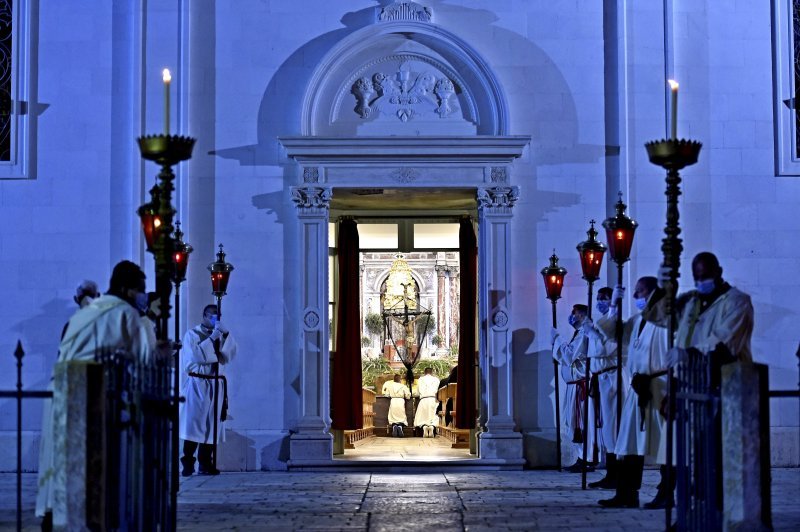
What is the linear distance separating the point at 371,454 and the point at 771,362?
518 centimetres

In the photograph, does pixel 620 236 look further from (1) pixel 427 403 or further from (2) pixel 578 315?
(1) pixel 427 403

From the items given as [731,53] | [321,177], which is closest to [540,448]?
[321,177]

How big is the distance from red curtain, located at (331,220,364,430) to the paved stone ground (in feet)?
7.86

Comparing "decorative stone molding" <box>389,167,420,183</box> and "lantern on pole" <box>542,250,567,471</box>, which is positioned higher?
"decorative stone molding" <box>389,167,420,183</box>

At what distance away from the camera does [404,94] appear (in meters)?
16.2

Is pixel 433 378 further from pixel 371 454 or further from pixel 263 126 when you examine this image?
pixel 263 126

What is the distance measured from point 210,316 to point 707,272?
6.93 m

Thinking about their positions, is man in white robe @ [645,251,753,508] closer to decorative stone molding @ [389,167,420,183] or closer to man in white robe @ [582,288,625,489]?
man in white robe @ [582,288,625,489]

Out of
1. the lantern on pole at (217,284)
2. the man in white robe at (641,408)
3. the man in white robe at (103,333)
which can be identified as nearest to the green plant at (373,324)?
the lantern on pole at (217,284)

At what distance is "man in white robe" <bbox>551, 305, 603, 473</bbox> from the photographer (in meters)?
15.1

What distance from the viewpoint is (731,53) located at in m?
16.2

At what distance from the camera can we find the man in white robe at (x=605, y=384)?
13.3 metres

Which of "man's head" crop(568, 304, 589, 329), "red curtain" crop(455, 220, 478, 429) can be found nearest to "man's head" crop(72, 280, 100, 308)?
"man's head" crop(568, 304, 589, 329)

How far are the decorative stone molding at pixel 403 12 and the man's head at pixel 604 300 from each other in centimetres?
416
